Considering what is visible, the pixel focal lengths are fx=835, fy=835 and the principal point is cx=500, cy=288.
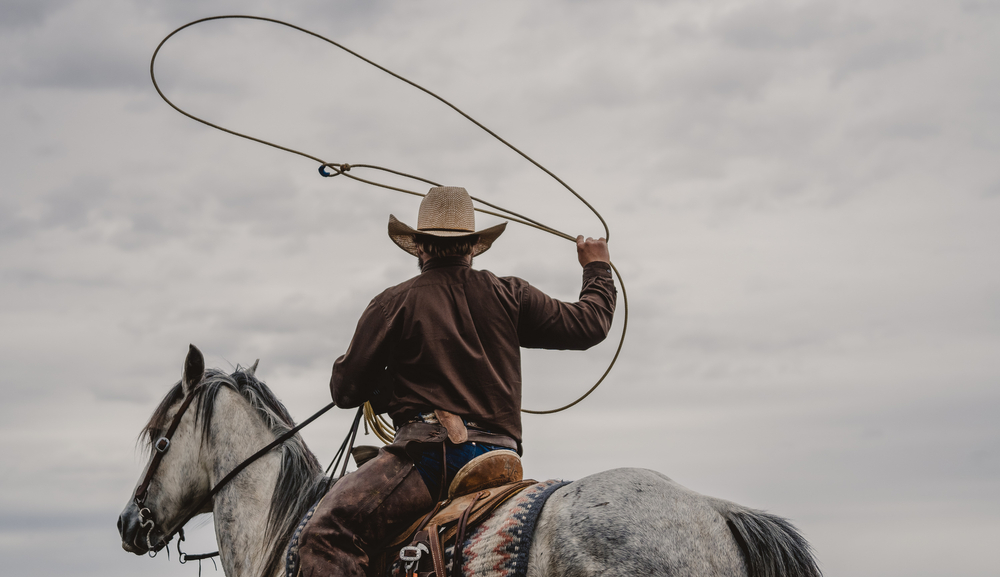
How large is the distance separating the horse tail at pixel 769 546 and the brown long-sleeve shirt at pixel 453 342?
1.39m

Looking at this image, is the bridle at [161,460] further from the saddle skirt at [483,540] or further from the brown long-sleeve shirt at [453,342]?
the saddle skirt at [483,540]

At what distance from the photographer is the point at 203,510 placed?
6383mm

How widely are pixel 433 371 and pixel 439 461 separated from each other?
510 millimetres

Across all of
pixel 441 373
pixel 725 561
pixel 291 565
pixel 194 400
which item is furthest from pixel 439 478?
pixel 194 400

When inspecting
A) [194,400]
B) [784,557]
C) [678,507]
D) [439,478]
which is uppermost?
[194,400]

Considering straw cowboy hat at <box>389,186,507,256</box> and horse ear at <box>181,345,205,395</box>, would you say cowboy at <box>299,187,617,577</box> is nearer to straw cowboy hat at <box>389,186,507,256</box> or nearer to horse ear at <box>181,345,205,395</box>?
straw cowboy hat at <box>389,186,507,256</box>

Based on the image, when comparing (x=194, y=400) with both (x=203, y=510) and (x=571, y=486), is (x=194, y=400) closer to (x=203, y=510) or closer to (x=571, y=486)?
(x=203, y=510)

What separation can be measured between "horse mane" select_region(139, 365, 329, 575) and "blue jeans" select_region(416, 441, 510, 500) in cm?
150

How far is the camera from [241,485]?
6.12 meters

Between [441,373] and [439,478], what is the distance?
594mm

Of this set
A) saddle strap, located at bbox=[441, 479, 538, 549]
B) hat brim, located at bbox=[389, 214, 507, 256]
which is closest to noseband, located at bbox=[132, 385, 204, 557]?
hat brim, located at bbox=[389, 214, 507, 256]

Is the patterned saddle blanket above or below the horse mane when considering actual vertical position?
below

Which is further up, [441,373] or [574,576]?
[441,373]

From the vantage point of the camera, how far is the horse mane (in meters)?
5.88
